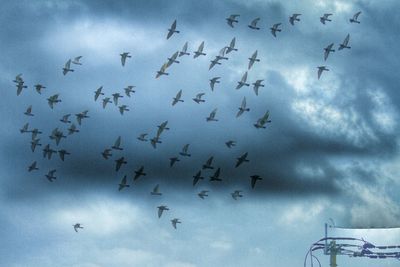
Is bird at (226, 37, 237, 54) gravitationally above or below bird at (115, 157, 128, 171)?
above

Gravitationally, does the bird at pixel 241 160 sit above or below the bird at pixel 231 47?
below

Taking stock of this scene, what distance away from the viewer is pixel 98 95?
104 m

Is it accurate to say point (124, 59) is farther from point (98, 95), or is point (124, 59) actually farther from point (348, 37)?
point (348, 37)

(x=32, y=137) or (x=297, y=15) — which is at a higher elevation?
(x=297, y=15)

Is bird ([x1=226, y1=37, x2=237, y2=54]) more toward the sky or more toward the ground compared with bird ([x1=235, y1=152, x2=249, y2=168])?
more toward the sky

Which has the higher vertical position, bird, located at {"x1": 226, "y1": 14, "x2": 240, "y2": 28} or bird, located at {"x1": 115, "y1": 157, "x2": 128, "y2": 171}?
bird, located at {"x1": 226, "y1": 14, "x2": 240, "y2": 28}

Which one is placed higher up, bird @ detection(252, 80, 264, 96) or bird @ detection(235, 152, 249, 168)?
bird @ detection(252, 80, 264, 96)

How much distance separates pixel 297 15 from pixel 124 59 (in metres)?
28.1

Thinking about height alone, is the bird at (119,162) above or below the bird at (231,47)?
below

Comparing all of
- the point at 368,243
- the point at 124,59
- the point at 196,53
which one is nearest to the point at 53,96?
the point at 124,59

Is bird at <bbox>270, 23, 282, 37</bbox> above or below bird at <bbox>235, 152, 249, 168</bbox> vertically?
above

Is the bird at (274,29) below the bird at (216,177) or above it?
above

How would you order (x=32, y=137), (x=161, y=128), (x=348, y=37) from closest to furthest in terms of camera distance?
(x=348, y=37) < (x=161, y=128) < (x=32, y=137)

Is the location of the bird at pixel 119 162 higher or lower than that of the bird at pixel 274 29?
lower
